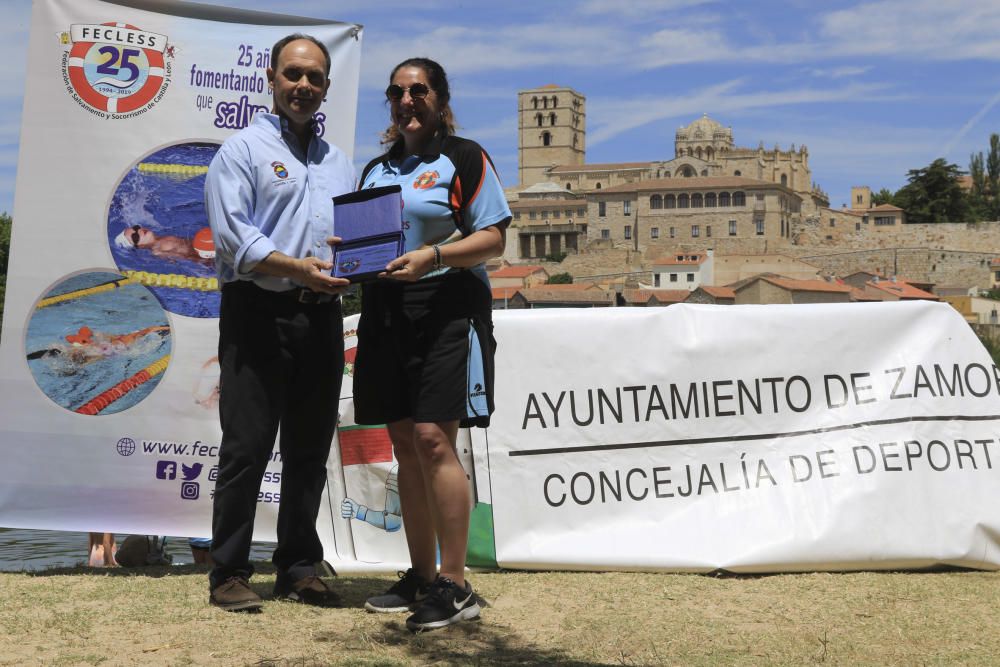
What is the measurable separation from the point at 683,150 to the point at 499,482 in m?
121

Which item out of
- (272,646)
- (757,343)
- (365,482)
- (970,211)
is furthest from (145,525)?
(970,211)

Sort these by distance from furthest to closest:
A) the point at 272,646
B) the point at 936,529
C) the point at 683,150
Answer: the point at 683,150, the point at 936,529, the point at 272,646

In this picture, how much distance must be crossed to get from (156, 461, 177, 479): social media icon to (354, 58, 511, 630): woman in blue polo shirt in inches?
51.7

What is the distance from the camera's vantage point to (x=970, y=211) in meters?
98.7

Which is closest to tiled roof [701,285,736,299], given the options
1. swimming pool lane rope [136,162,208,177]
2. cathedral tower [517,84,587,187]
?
cathedral tower [517,84,587,187]

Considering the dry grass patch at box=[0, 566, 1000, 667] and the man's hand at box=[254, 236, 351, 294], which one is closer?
the dry grass patch at box=[0, 566, 1000, 667]

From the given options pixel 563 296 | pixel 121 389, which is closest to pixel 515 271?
pixel 563 296

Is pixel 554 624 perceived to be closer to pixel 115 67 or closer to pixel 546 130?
pixel 115 67

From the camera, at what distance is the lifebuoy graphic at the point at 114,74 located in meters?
4.37

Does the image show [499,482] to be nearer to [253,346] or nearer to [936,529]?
[253,346]

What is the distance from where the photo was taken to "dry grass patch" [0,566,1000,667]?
117 inches

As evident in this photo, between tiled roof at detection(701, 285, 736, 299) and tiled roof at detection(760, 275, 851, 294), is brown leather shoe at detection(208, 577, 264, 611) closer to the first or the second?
tiled roof at detection(701, 285, 736, 299)

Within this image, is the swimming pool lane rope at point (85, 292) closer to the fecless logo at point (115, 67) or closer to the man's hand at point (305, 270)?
the fecless logo at point (115, 67)

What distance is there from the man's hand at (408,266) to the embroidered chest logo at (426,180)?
0.23m
